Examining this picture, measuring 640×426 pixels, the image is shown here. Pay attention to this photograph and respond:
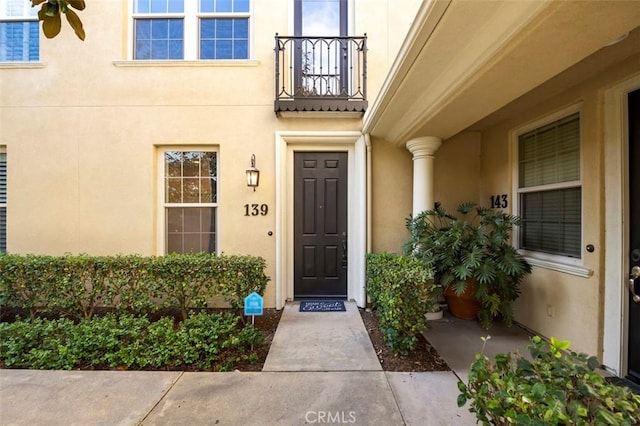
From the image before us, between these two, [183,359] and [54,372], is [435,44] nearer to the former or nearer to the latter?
[183,359]

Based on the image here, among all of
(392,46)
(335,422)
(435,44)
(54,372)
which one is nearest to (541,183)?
(435,44)

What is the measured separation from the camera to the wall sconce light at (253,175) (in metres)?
3.80

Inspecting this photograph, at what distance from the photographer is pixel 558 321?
285 cm

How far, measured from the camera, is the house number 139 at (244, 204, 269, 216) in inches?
155

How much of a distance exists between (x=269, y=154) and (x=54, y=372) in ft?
10.4

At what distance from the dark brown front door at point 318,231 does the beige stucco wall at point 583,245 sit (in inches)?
90.2

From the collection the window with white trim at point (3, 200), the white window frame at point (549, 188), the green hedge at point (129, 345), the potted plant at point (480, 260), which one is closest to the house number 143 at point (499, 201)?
the white window frame at point (549, 188)

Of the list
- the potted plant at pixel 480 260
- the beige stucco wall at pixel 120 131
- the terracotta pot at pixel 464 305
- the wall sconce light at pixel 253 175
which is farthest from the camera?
the beige stucco wall at pixel 120 131

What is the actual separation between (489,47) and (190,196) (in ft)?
12.7

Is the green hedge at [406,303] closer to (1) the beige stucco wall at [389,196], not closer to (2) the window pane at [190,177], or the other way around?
(1) the beige stucco wall at [389,196]

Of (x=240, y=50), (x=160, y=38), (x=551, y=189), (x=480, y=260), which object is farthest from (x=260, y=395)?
(x=160, y=38)

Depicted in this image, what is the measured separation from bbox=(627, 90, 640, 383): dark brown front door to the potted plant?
2.63 ft

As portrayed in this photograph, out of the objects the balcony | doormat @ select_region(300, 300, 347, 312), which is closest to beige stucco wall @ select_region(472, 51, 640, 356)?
the balcony

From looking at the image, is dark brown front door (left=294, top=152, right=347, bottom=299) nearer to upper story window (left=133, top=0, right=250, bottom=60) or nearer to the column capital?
the column capital
